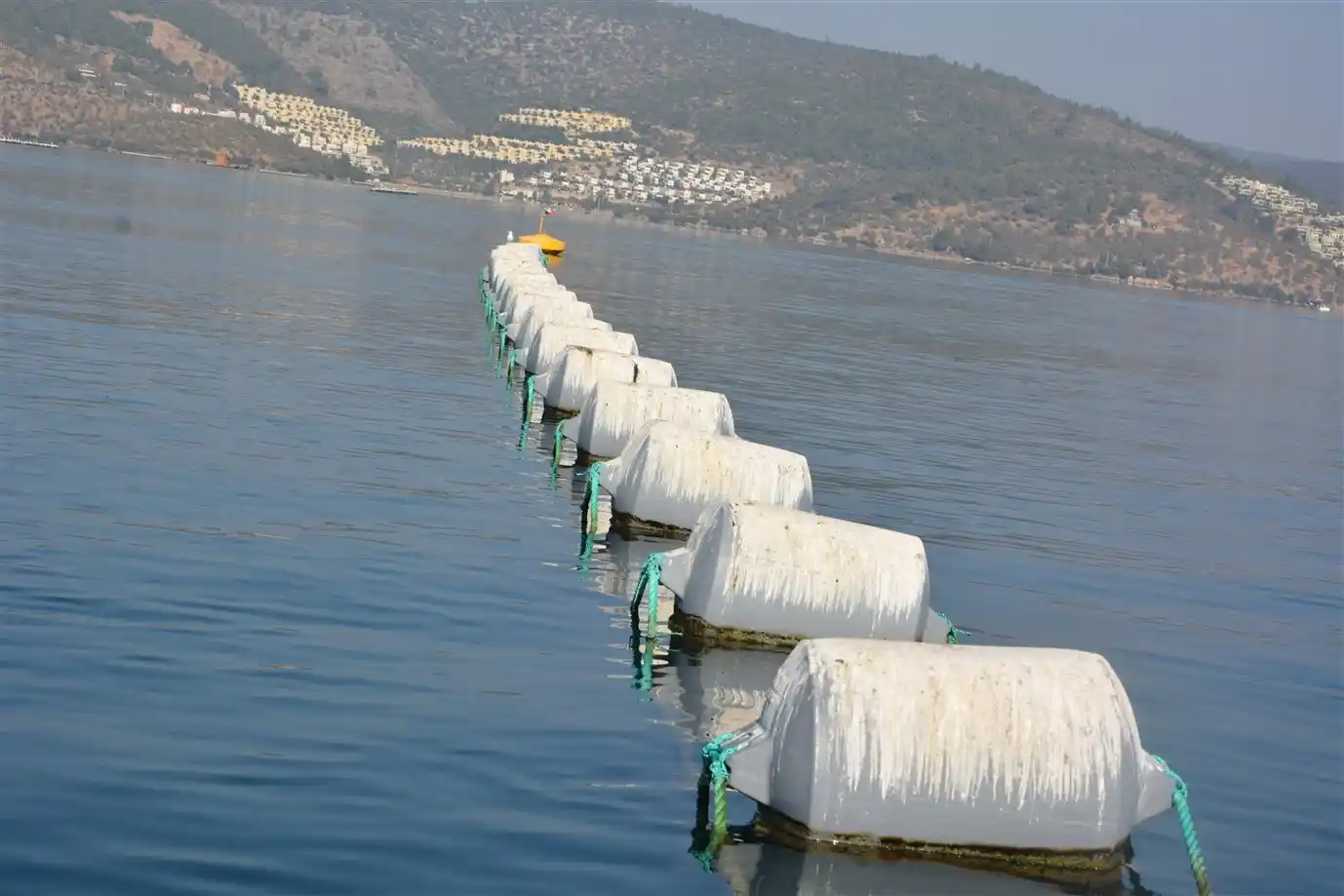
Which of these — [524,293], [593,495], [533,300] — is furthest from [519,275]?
[593,495]

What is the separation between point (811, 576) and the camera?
1727 centimetres

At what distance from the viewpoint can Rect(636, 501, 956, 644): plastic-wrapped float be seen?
1722cm

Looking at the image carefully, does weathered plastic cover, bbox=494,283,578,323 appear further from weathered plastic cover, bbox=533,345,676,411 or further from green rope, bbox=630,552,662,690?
green rope, bbox=630,552,662,690

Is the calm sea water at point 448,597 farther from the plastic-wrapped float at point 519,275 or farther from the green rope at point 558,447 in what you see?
the plastic-wrapped float at point 519,275

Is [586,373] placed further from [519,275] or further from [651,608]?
[519,275]

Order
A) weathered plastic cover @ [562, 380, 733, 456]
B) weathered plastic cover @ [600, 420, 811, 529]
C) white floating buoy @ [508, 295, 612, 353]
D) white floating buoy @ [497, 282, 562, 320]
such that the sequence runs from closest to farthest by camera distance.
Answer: weathered plastic cover @ [600, 420, 811, 529] → weathered plastic cover @ [562, 380, 733, 456] → white floating buoy @ [508, 295, 612, 353] → white floating buoy @ [497, 282, 562, 320]

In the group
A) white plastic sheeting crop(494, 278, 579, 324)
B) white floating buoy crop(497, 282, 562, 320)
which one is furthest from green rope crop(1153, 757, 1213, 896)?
white floating buoy crop(497, 282, 562, 320)

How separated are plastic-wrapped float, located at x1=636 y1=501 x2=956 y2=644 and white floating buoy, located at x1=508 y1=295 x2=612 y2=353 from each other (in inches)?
767

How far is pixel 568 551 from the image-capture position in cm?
2192

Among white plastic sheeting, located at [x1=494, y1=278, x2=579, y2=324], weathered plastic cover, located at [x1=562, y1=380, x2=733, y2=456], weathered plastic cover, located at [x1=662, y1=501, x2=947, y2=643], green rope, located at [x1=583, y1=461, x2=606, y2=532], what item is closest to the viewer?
weathered plastic cover, located at [x1=662, y1=501, x2=947, y2=643]

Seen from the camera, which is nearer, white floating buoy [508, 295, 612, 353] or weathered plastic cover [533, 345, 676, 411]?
weathered plastic cover [533, 345, 676, 411]

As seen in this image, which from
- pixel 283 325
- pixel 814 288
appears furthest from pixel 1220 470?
pixel 814 288

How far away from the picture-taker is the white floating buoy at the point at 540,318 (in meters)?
38.6

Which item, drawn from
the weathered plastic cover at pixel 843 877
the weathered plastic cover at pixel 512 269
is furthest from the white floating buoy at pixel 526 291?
the weathered plastic cover at pixel 843 877
